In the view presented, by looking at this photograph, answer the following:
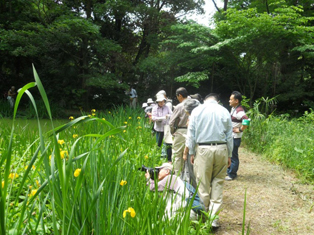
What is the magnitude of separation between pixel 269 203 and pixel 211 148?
4.99 feet

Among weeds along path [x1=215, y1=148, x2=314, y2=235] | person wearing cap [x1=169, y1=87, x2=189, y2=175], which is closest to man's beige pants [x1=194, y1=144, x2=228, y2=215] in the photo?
weeds along path [x1=215, y1=148, x2=314, y2=235]

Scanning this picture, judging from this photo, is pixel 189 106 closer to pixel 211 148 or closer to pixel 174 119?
pixel 174 119

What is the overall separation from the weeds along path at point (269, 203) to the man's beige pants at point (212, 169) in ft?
1.02

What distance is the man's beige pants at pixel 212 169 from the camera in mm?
2963

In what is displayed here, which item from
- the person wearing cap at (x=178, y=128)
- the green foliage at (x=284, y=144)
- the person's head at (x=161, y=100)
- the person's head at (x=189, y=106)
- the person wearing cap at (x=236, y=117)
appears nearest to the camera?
the person's head at (x=189, y=106)

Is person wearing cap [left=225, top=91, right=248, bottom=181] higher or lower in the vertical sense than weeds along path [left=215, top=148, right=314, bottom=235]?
higher

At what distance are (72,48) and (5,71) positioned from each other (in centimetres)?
437

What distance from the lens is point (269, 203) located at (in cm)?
373

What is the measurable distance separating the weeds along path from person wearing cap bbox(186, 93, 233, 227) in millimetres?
396

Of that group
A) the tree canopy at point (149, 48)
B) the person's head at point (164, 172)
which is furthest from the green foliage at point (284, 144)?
the tree canopy at point (149, 48)

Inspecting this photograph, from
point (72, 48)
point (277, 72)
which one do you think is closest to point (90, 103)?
point (72, 48)

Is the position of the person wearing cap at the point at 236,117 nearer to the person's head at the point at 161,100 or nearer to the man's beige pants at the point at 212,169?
the person's head at the point at 161,100

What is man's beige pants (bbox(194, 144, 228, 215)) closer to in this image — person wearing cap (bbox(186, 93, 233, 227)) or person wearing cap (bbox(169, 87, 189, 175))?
person wearing cap (bbox(186, 93, 233, 227))

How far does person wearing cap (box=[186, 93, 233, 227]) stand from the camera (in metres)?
2.98
